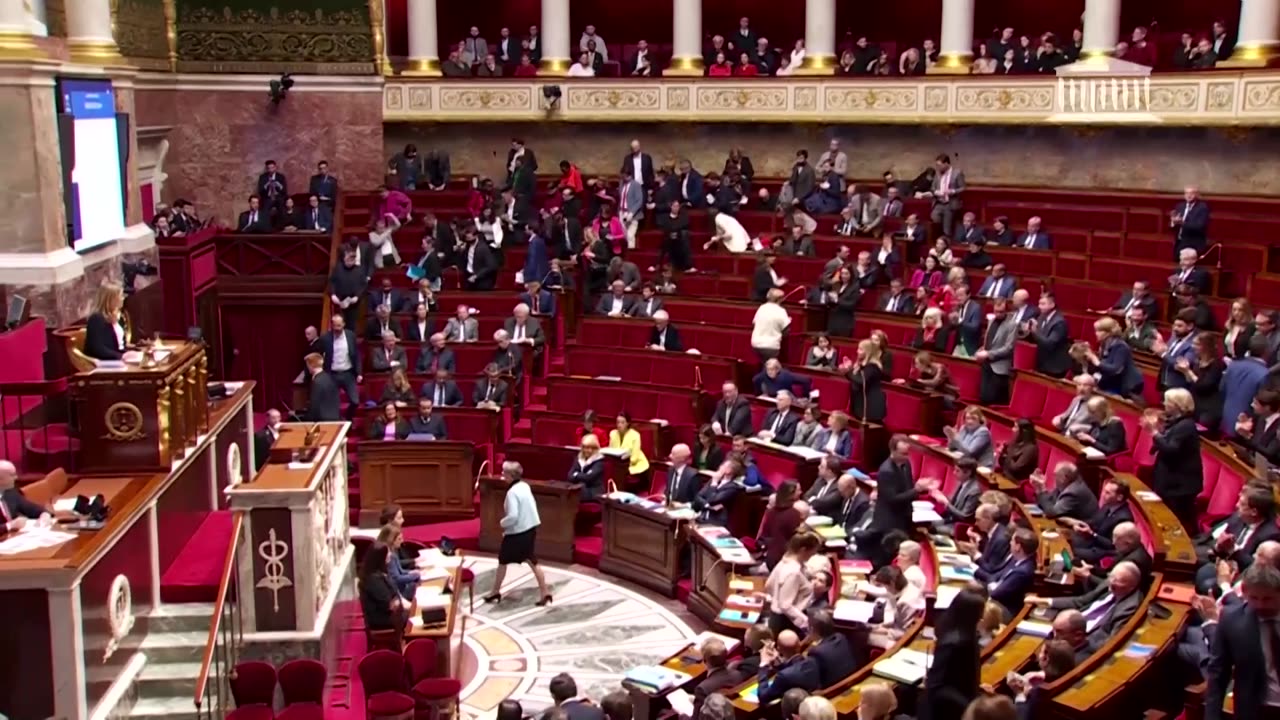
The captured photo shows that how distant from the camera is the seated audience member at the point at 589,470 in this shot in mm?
13953

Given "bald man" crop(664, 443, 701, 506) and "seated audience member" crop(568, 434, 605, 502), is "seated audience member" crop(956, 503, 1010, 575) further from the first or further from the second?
"seated audience member" crop(568, 434, 605, 502)

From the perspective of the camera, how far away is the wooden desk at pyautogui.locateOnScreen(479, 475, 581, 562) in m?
14.0

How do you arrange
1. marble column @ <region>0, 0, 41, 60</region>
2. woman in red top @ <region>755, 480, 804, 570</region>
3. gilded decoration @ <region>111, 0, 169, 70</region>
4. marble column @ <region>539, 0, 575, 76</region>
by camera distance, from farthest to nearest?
marble column @ <region>539, 0, 575, 76</region>, gilded decoration @ <region>111, 0, 169, 70</region>, woman in red top @ <region>755, 480, 804, 570</region>, marble column @ <region>0, 0, 41, 60</region>

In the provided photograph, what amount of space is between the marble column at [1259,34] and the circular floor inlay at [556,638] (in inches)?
401

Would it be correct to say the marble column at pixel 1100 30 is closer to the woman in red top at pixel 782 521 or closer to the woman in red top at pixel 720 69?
the woman in red top at pixel 720 69

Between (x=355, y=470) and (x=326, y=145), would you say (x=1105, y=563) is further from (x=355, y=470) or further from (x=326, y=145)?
(x=326, y=145)

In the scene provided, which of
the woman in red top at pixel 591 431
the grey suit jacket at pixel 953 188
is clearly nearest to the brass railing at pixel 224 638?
the woman in red top at pixel 591 431

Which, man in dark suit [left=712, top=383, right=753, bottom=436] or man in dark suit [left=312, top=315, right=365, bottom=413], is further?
man in dark suit [left=312, top=315, right=365, bottom=413]

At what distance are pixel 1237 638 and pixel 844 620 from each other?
3.35m

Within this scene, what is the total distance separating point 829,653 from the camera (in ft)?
27.5

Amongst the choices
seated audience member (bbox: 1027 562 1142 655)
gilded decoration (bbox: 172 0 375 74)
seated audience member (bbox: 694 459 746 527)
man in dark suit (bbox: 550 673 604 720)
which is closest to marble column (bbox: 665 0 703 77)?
gilded decoration (bbox: 172 0 375 74)

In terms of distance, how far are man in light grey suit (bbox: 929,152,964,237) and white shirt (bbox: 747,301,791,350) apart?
3681 mm

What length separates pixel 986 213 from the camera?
1867cm

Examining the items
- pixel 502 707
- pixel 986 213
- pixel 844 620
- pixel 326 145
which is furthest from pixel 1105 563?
pixel 326 145
